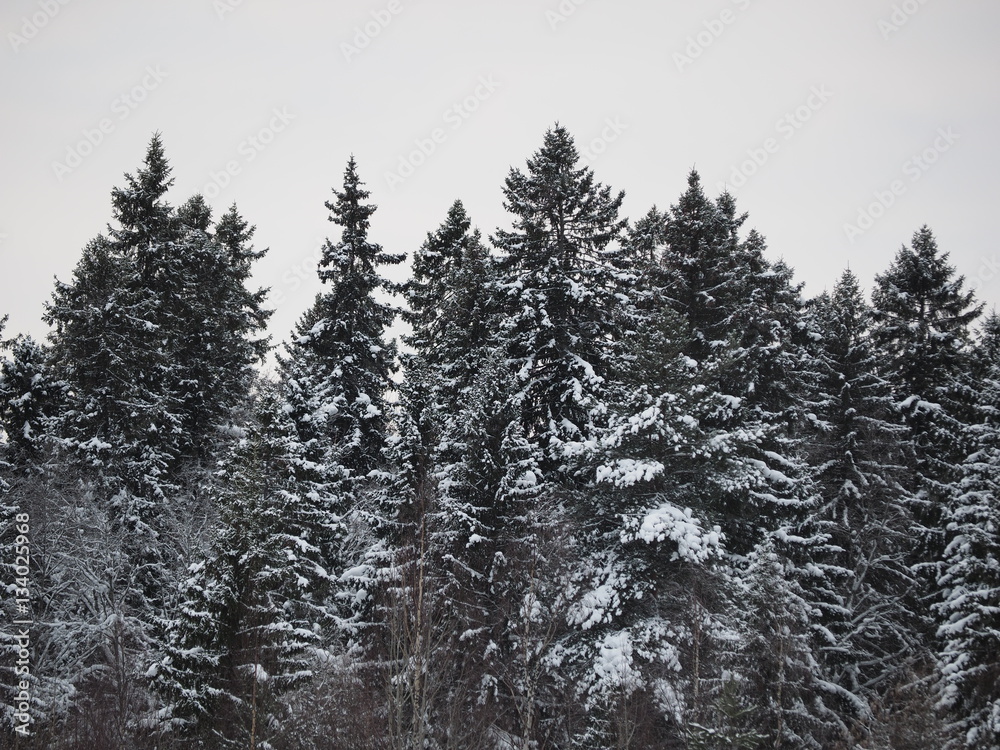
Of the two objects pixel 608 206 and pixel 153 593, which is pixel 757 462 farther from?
pixel 153 593

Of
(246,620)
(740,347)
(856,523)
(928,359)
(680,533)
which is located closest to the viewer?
(246,620)

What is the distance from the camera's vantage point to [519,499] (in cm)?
1917

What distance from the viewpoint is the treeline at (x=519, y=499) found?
1606 cm

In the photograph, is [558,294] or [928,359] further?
[928,359]

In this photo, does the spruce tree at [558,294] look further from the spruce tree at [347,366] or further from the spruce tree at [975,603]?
the spruce tree at [975,603]

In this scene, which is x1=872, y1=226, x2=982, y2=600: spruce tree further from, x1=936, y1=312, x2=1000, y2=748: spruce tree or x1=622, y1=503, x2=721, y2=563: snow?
x1=622, y1=503, x2=721, y2=563: snow

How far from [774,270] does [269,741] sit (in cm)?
2429

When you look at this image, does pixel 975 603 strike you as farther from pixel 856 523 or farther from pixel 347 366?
pixel 347 366

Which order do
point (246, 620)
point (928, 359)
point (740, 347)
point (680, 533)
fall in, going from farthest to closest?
point (928, 359)
point (740, 347)
point (680, 533)
point (246, 620)

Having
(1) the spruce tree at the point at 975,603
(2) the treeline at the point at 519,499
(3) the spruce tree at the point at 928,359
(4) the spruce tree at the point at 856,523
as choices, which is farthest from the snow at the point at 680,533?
(3) the spruce tree at the point at 928,359

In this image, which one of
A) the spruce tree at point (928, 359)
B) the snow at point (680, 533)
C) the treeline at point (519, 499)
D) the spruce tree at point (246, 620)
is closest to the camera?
the spruce tree at point (246, 620)

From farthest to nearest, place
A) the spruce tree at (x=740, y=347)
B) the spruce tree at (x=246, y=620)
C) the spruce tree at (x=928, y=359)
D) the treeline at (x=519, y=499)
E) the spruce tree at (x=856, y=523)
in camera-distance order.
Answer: the spruce tree at (x=928, y=359) < the spruce tree at (x=856, y=523) < the spruce tree at (x=740, y=347) < the treeline at (x=519, y=499) < the spruce tree at (x=246, y=620)

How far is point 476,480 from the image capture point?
Answer: 19.9 m

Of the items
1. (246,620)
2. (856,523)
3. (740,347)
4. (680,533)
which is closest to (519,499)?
(680,533)
